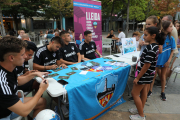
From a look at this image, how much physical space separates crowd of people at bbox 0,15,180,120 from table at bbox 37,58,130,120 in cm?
33

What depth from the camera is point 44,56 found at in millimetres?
2549

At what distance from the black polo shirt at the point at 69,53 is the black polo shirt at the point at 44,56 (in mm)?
538

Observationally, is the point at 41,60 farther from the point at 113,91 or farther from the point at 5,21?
the point at 5,21

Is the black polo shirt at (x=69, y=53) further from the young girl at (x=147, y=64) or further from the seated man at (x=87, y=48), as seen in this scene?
the young girl at (x=147, y=64)

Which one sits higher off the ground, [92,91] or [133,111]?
[92,91]

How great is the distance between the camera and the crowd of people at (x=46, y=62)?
1.19 meters

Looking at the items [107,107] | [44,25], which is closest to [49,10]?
[44,25]

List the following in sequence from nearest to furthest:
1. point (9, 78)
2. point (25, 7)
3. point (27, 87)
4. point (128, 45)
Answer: point (9, 78), point (27, 87), point (128, 45), point (25, 7)

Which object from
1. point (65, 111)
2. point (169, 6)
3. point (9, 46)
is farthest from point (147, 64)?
point (169, 6)

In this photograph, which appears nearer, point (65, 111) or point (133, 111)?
point (65, 111)

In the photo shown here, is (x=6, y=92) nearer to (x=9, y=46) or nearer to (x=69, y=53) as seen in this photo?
(x=9, y=46)

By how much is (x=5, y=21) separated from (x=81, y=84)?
27.2 meters

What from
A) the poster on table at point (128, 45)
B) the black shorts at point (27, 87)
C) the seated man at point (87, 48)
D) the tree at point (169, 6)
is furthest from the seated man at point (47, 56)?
the tree at point (169, 6)

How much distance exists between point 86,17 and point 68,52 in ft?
6.77
